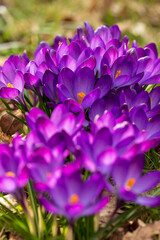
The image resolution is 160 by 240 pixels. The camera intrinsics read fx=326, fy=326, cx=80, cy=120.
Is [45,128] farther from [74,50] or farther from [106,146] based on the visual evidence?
[74,50]

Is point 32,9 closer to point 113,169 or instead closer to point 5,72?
point 5,72

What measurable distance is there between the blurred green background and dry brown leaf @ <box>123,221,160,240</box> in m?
2.93

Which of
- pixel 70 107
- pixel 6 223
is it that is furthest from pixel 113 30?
pixel 6 223

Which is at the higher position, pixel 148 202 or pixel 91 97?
pixel 91 97

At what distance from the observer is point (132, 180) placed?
0.90 meters

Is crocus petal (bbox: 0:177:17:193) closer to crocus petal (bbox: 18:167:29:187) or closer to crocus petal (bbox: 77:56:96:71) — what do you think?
crocus petal (bbox: 18:167:29:187)

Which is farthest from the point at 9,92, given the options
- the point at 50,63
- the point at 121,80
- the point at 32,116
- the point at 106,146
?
the point at 106,146

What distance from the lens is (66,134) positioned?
0.94 meters

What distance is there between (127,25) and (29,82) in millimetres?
3177

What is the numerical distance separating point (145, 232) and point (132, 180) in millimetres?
263

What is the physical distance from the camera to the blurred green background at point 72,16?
4.00 meters

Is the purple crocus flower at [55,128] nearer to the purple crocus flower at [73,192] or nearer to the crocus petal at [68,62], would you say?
the purple crocus flower at [73,192]

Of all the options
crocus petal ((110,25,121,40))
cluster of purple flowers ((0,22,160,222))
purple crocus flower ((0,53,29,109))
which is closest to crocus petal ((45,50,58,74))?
cluster of purple flowers ((0,22,160,222))

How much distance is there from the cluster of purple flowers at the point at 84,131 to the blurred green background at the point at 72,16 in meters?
2.40
